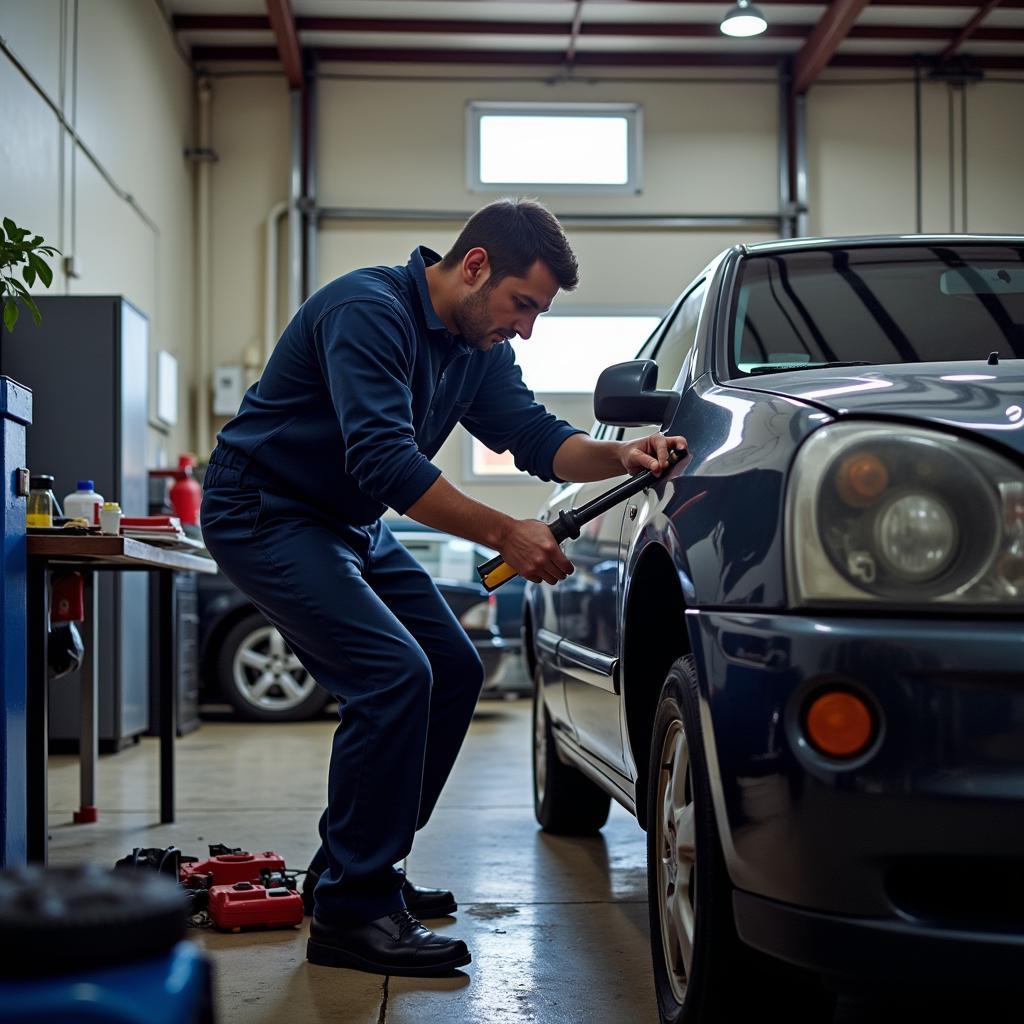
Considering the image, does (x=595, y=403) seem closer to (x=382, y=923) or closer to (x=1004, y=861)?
(x=382, y=923)

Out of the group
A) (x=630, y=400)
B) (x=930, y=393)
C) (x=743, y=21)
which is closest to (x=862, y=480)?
(x=930, y=393)

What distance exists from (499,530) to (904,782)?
1.06 meters

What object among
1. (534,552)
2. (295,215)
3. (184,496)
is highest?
(295,215)

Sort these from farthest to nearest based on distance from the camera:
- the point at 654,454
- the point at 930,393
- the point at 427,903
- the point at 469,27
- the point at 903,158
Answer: the point at 903,158
the point at 469,27
the point at 427,903
the point at 654,454
the point at 930,393

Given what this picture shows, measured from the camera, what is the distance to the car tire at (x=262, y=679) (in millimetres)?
7938

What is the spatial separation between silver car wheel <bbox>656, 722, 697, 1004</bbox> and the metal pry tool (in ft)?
1.37

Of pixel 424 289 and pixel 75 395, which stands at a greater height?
pixel 75 395

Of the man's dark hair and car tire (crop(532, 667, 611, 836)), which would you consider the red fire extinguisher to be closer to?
car tire (crop(532, 667, 611, 836))

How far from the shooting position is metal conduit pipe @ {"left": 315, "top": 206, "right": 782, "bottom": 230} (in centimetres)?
1143

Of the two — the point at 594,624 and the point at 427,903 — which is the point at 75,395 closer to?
the point at 427,903

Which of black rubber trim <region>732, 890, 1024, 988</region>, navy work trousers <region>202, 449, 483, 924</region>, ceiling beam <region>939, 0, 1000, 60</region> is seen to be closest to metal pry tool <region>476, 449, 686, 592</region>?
navy work trousers <region>202, 449, 483, 924</region>

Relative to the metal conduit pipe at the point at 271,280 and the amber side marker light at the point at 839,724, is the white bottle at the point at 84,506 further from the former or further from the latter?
the metal conduit pipe at the point at 271,280

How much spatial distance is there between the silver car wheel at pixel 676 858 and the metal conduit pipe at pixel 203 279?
9375 millimetres

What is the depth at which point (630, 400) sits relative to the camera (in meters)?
2.40
